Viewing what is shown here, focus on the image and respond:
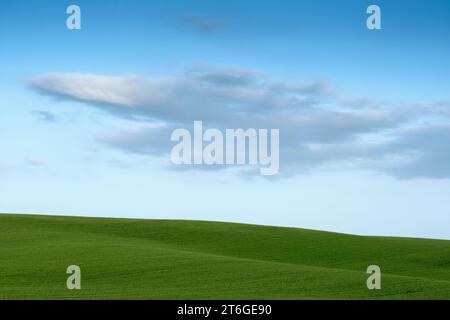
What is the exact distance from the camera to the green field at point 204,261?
19547 millimetres

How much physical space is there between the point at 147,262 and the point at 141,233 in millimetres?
11040

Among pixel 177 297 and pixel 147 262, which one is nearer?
pixel 177 297

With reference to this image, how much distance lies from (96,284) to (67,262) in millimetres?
3618

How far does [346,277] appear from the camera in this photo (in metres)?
21.8

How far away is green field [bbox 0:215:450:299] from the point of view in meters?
19.5

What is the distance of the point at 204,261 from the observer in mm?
24672
